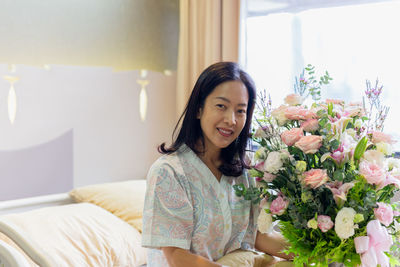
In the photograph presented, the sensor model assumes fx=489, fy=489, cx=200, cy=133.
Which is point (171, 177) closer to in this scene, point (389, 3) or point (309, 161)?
point (309, 161)

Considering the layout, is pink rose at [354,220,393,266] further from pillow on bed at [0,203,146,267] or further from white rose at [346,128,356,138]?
pillow on bed at [0,203,146,267]

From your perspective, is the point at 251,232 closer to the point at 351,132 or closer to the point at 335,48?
the point at 351,132

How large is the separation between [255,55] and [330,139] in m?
1.83

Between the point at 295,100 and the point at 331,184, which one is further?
the point at 295,100

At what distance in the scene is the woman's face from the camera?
1.49m

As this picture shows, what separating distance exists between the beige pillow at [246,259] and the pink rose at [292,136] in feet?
1.52

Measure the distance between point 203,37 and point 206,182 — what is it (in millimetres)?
1771

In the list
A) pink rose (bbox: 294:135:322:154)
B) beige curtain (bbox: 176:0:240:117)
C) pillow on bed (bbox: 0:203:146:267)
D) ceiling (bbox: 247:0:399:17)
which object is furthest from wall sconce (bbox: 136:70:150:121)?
pink rose (bbox: 294:135:322:154)

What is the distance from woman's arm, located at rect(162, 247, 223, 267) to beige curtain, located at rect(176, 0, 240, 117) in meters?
1.83

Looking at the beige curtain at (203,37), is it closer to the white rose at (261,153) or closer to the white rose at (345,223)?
the white rose at (261,153)

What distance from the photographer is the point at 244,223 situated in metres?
1.61

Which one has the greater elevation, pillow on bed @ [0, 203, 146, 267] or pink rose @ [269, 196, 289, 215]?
pink rose @ [269, 196, 289, 215]

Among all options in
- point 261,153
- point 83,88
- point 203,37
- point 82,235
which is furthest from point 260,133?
point 203,37

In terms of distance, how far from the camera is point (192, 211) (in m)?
1.48
